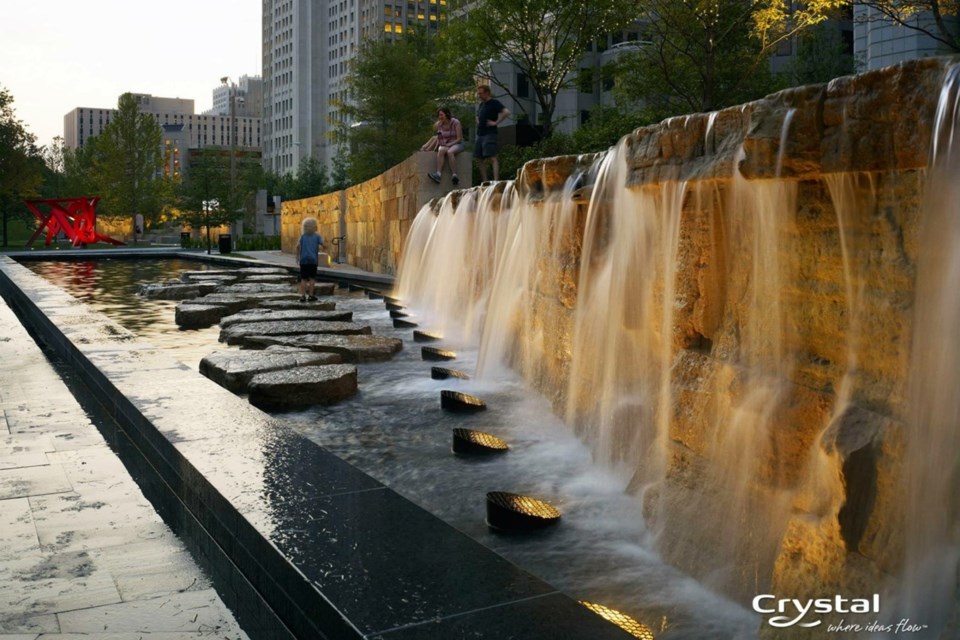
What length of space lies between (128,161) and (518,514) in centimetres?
5757

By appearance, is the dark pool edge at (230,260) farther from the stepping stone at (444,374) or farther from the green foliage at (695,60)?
the green foliage at (695,60)

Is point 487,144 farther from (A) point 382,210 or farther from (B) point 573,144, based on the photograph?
(B) point 573,144

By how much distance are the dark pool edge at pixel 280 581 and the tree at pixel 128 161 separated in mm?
55432

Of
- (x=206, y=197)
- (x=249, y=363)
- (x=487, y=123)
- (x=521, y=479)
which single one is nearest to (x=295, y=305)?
(x=249, y=363)

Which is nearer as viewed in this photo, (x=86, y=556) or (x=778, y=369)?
(x=86, y=556)

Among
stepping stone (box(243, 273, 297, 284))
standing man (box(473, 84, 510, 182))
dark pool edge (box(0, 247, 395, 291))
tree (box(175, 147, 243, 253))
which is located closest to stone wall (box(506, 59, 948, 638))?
standing man (box(473, 84, 510, 182))

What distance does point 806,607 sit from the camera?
317cm

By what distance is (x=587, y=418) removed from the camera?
20.2 ft

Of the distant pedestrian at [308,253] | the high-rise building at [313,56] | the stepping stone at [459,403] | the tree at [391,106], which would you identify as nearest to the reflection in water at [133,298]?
the distant pedestrian at [308,253]

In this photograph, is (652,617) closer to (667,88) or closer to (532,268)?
(532,268)

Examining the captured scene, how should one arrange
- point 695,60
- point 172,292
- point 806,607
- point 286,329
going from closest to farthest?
point 806,607 < point 286,329 < point 172,292 < point 695,60

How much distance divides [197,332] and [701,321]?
8018 millimetres

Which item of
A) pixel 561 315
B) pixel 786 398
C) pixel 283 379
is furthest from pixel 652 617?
pixel 283 379

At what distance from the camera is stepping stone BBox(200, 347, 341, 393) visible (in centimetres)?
733
